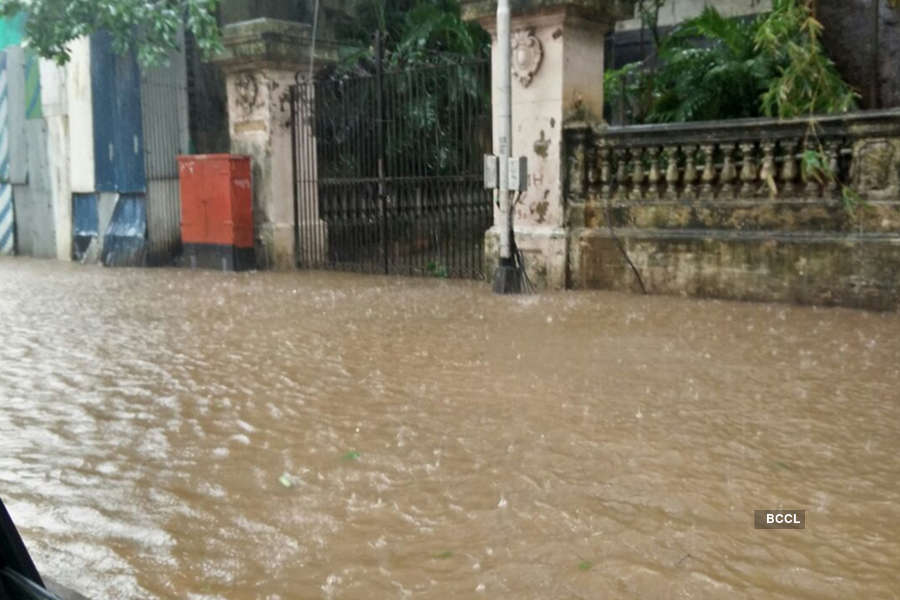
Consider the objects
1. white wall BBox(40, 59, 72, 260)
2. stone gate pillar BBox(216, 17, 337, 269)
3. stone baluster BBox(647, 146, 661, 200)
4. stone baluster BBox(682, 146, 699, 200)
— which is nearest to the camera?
stone baluster BBox(682, 146, 699, 200)

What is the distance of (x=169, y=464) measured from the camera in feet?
11.8

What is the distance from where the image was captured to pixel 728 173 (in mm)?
7695

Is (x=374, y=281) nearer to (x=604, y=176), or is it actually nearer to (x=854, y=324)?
(x=604, y=176)

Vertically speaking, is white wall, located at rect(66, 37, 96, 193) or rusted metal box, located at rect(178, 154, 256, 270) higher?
white wall, located at rect(66, 37, 96, 193)

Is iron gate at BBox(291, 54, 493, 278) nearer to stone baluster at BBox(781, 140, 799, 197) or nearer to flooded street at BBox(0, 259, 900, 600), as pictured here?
stone baluster at BBox(781, 140, 799, 197)

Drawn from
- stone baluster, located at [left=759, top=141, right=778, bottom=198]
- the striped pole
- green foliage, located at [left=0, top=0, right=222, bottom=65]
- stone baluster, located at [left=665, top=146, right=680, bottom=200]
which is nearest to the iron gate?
green foliage, located at [left=0, top=0, right=222, bottom=65]

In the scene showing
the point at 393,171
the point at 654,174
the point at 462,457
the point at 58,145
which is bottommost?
the point at 462,457

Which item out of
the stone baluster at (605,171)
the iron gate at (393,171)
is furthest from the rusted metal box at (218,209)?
the stone baluster at (605,171)

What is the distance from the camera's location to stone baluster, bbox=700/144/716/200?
25.5ft

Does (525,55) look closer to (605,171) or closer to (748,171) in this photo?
(605,171)

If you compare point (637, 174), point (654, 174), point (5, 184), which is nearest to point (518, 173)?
point (637, 174)

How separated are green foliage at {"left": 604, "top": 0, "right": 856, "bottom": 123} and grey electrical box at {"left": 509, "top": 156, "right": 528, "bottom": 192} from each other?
2.36m

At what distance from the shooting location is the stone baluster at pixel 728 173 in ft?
25.2

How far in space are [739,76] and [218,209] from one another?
262 inches
